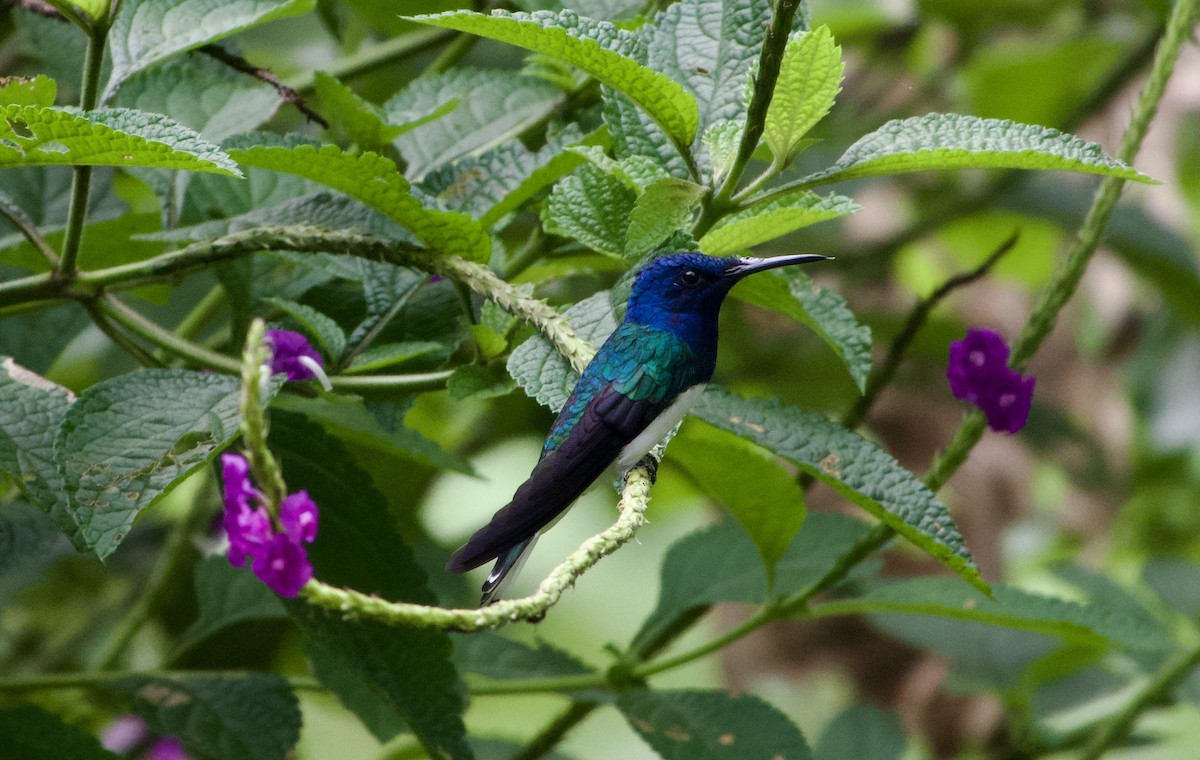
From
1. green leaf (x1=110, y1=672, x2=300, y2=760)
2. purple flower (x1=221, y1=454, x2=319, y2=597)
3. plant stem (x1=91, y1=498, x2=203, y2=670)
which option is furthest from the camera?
plant stem (x1=91, y1=498, x2=203, y2=670)

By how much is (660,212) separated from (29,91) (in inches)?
19.0

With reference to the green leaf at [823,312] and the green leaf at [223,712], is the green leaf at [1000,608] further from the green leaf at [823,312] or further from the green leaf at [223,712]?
the green leaf at [223,712]

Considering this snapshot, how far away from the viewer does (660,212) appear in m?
0.91

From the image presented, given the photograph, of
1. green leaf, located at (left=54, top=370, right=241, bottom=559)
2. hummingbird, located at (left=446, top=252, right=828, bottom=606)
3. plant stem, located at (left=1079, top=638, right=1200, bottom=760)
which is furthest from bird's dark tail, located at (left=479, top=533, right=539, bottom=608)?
plant stem, located at (left=1079, top=638, right=1200, bottom=760)

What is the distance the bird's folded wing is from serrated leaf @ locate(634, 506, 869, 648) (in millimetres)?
577

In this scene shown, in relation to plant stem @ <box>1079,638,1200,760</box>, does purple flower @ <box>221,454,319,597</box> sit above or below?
above

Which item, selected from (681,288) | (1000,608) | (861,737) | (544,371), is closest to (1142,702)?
(861,737)

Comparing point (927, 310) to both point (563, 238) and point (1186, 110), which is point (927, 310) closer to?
point (563, 238)

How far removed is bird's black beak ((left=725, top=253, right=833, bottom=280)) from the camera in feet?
2.99

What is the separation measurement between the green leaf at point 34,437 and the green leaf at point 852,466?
0.50 m

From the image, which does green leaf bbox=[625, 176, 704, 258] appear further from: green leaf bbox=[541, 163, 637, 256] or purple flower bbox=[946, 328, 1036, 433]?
purple flower bbox=[946, 328, 1036, 433]

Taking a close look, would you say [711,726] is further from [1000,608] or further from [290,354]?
[290,354]

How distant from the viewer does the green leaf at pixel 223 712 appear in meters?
1.24

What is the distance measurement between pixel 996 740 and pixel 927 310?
5.14 ft
